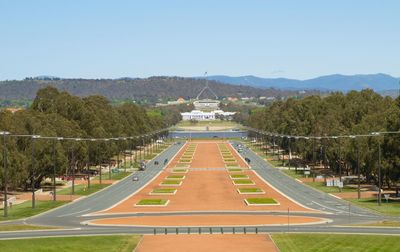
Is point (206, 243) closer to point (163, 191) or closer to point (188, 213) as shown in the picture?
point (188, 213)

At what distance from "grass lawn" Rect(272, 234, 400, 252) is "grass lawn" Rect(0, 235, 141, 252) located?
1416cm

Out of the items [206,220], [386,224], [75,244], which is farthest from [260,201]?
[75,244]

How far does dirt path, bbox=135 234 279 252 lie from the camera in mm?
75125

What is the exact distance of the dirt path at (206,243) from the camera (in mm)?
75125

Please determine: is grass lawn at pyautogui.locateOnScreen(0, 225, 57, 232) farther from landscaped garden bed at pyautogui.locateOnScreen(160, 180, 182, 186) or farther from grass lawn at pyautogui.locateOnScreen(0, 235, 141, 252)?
landscaped garden bed at pyautogui.locateOnScreen(160, 180, 182, 186)

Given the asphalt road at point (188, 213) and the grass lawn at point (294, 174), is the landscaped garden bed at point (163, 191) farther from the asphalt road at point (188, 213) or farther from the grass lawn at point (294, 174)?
the grass lawn at point (294, 174)

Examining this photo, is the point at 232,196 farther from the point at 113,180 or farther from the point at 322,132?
the point at 322,132

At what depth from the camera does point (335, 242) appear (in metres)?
77.5

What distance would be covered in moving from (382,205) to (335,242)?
1504 inches

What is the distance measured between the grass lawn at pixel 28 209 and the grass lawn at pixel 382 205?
42587 millimetres

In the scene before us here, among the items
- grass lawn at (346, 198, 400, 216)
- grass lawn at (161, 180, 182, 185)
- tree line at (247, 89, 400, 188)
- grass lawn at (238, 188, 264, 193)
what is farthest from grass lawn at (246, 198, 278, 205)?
grass lawn at (161, 180, 182, 185)

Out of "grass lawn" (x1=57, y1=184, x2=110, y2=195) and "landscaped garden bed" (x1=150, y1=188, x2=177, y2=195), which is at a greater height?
"landscaped garden bed" (x1=150, y1=188, x2=177, y2=195)

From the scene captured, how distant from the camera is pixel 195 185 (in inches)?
6117

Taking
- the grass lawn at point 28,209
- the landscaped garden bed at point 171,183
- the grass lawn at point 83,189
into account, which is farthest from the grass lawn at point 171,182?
the grass lawn at point 28,209
